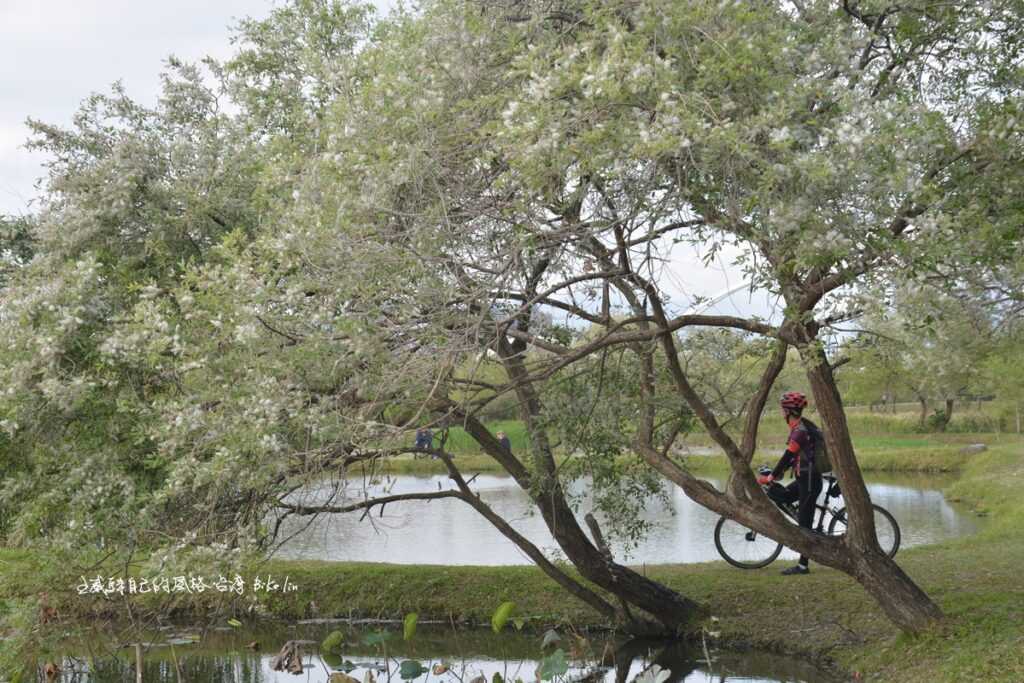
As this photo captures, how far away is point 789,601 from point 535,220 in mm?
6172

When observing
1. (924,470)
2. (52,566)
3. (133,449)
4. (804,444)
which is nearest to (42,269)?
(133,449)

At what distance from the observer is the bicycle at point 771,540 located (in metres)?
12.1

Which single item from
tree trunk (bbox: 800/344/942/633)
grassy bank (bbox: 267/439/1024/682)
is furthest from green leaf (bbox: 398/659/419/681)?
tree trunk (bbox: 800/344/942/633)

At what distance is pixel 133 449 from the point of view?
8.77 m

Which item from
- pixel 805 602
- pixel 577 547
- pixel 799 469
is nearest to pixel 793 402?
pixel 799 469

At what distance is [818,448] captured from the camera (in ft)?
38.1

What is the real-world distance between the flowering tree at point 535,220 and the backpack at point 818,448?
92.5 inches

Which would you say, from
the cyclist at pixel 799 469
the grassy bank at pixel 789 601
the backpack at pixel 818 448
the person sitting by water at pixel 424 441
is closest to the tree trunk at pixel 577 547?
the grassy bank at pixel 789 601

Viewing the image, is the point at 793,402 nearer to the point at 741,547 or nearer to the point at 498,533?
the point at 741,547

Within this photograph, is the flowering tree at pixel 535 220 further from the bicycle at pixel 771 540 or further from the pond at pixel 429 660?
the bicycle at pixel 771 540

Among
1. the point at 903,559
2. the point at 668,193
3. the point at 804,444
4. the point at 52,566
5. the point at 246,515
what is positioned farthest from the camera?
the point at 903,559

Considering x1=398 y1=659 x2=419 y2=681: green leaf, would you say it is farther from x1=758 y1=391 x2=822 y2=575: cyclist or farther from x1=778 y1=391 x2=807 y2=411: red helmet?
x1=778 y1=391 x2=807 y2=411: red helmet

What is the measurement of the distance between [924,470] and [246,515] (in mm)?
25187

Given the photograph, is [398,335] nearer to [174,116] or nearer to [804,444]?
[174,116]
